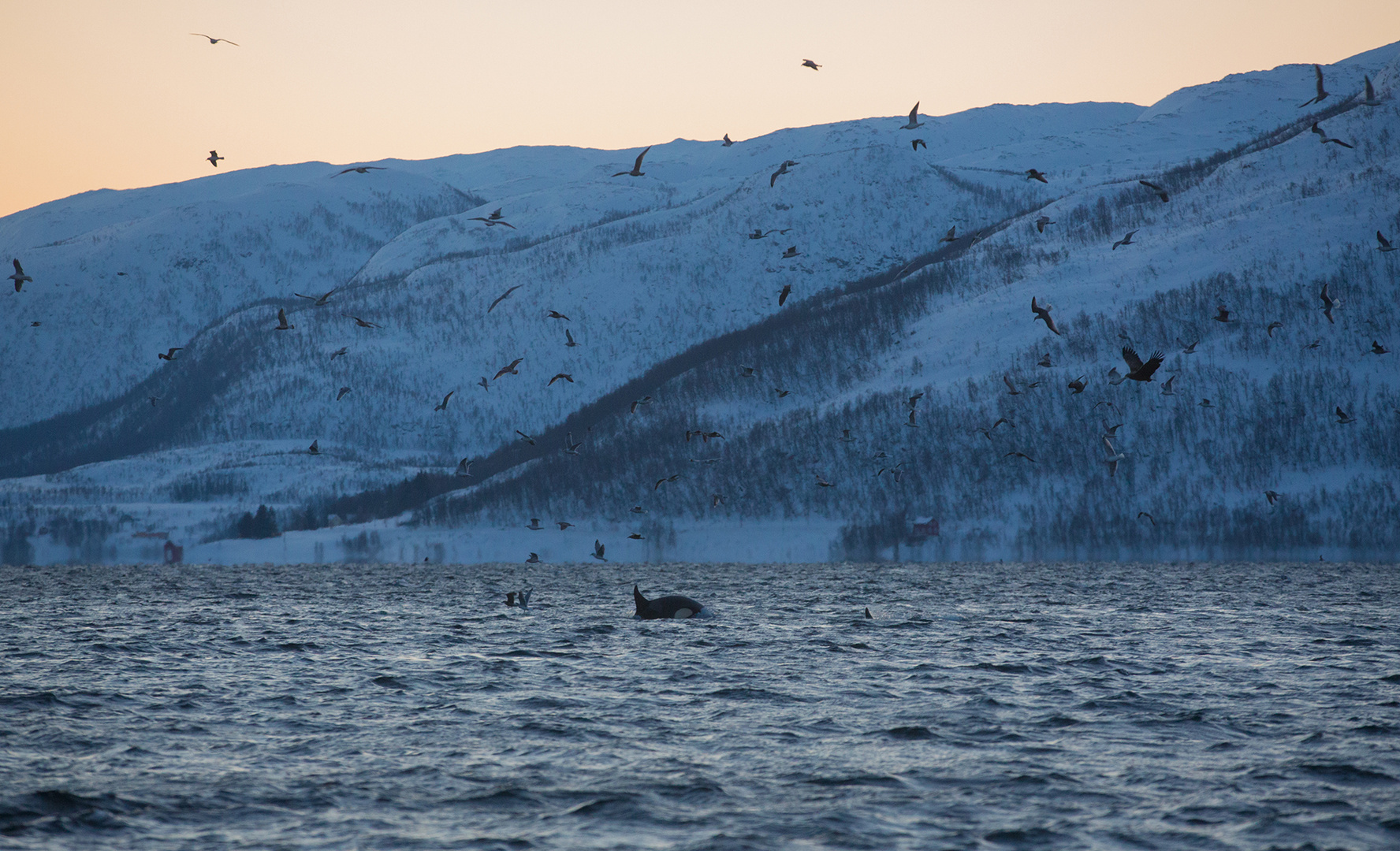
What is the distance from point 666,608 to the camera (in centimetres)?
4853

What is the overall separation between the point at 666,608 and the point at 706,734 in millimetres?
26607

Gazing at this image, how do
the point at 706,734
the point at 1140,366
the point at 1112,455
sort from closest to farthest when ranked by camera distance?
the point at 706,734, the point at 1140,366, the point at 1112,455

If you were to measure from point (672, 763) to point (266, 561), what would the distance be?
5815 inches

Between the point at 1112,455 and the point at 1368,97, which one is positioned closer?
the point at 1368,97

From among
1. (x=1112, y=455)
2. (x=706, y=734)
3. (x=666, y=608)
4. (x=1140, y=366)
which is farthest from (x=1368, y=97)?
(x=706, y=734)

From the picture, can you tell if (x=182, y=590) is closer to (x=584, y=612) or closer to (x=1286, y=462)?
(x=584, y=612)

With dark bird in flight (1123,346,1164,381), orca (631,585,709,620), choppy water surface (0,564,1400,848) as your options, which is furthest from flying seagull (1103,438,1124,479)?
orca (631,585,709,620)

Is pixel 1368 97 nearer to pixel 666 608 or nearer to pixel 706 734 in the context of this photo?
pixel 666 608

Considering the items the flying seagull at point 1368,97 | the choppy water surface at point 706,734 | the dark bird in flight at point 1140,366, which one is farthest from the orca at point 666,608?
the flying seagull at point 1368,97

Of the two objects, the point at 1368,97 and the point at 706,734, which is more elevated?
the point at 1368,97

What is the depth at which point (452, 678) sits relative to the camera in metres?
29.7

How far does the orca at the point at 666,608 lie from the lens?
48.4 meters

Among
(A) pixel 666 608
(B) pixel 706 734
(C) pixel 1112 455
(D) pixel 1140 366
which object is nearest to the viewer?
(B) pixel 706 734

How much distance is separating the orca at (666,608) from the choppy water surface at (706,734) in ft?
4.87
